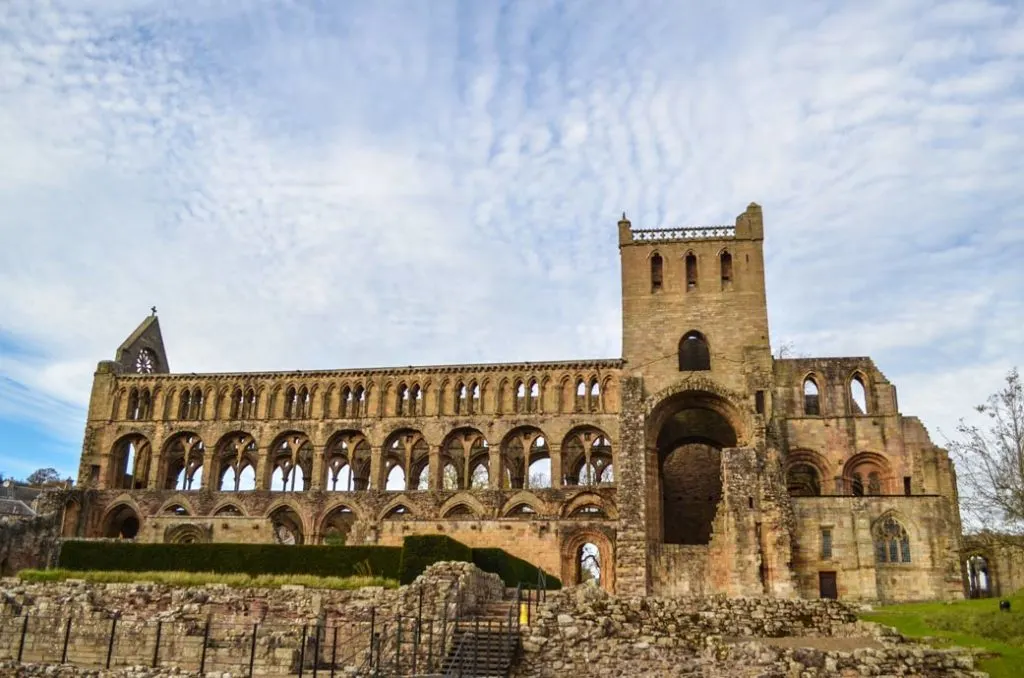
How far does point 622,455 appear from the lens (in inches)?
1556

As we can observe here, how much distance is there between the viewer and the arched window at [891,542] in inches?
1437

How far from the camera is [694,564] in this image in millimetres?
36844

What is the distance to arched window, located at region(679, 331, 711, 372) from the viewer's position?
44.2m

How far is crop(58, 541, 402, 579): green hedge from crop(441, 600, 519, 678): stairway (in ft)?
19.6

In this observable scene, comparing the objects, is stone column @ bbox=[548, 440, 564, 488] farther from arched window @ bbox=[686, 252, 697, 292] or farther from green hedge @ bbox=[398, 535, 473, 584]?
green hedge @ bbox=[398, 535, 473, 584]

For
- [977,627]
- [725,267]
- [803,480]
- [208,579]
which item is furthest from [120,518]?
[977,627]

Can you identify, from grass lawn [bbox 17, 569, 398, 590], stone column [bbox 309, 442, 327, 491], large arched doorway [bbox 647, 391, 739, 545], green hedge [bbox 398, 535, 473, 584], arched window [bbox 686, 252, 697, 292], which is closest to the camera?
grass lawn [bbox 17, 569, 398, 590]

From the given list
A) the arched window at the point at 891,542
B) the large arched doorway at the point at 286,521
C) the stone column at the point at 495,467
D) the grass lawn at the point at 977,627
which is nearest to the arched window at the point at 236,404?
the large arched doorway at the point at 286,521

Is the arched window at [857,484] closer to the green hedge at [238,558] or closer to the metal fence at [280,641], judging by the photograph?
the metal fence at [280,641]

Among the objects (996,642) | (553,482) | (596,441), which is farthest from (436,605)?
(596,441)

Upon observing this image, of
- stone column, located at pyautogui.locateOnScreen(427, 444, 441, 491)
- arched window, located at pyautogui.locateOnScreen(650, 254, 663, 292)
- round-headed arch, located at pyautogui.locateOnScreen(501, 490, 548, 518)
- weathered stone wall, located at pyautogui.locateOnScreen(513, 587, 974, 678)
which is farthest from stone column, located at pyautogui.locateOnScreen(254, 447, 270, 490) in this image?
weathered stone wall, located at pyautogui.locateOnScreen(513, 587, 974, 678)

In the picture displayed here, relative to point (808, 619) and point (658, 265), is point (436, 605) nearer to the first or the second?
point (808, 619)

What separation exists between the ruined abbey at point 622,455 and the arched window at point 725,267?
114 millimetres

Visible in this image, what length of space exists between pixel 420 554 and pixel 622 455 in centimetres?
1472
